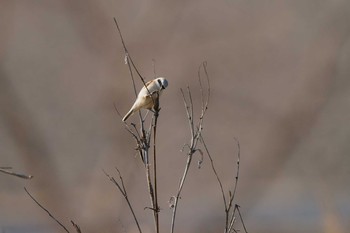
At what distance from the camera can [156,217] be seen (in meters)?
0.91

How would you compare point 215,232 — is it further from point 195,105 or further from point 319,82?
point 319,82

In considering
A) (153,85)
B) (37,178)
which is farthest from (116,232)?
(153,85)

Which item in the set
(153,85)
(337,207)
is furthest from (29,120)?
(337,207)

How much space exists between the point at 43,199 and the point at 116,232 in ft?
0.74

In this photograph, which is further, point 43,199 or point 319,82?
point 319,82

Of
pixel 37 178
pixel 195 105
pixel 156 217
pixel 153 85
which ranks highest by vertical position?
pixel 195 105

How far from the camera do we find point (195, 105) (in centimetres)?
166

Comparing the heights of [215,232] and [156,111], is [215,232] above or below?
above

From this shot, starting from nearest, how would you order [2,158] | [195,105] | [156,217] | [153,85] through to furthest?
[156,217] → [153,85] → [2,158] → [195,105]

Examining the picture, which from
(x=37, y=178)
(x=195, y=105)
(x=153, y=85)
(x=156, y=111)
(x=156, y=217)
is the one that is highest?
(x=195, y=105)

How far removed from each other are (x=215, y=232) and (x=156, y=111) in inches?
32.6

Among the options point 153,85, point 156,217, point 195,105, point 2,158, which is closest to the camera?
point 156,217

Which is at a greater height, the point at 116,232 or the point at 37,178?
the point at 37,178

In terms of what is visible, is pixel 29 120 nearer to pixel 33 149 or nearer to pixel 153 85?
pixel 33 149
